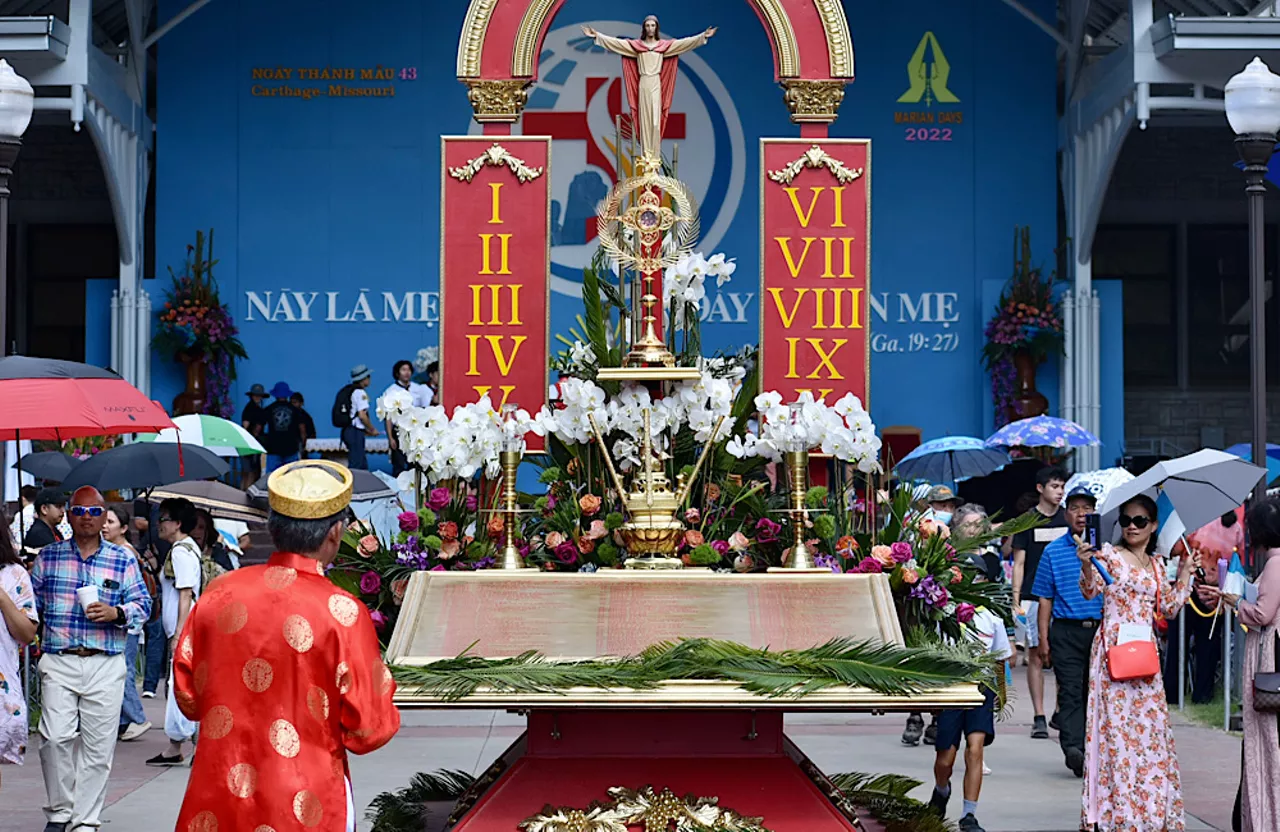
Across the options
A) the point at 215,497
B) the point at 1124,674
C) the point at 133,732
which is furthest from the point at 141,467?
the point at 1124,674

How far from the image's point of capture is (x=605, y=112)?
2202 centimetres

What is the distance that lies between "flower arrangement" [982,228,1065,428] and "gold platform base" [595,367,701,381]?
46.8 feet

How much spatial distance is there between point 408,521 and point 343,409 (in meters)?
12.9

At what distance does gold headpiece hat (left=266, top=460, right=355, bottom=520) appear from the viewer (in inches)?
205

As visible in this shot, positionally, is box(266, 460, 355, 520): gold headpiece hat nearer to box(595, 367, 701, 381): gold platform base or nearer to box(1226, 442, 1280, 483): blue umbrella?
box(595, 367, 701, 381): gold platform base

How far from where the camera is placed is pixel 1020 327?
2152 centimetres

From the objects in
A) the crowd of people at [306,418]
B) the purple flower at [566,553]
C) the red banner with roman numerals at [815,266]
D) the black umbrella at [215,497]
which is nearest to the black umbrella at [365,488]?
the black umbrella at [215,497]

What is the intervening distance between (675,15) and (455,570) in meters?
15.9

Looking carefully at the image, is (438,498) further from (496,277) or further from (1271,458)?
(1271,458)

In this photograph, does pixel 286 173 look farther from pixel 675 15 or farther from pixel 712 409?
pixel 712 409

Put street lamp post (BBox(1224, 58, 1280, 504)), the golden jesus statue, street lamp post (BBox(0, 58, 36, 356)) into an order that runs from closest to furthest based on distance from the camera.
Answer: the golden jesus statue
street lamp post (BBox(1224, 58, 1280, 504))
street lamp post (BBox(0, 58, 36, 356))

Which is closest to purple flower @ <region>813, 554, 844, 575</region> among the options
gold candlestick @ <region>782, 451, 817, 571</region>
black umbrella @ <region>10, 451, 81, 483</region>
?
gold candlestick @ <region>782, 451, 817, 571</region>

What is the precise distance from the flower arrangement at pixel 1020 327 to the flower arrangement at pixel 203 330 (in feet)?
29.3

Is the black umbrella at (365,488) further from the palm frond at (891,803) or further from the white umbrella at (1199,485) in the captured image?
the white umbrella at (1199,485)
